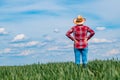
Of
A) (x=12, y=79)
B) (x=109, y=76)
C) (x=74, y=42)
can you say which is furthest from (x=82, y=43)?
(x=109, y=76)

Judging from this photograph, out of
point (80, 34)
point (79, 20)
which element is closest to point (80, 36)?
point (80, 34)

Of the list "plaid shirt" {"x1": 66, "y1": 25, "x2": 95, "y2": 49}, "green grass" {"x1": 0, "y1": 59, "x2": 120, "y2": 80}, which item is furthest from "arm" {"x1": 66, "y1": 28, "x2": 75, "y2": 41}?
"green grass" {"x1": 0, "y1": 59, "x2": 120, "y2": 80}

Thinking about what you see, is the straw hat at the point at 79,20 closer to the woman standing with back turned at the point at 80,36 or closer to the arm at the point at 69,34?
the woman standing with back turned at the point at 80,36

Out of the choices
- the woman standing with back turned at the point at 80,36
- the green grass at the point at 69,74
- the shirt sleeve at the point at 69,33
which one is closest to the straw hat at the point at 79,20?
the woman standing with back turned at the point at 80,36

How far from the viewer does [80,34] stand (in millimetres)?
12047

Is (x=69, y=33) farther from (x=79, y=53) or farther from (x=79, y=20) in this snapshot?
(x=79, y=53)

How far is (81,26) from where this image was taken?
12.1 metres

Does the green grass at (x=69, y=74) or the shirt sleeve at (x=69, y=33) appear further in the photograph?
the shirt sleeve at (x=69, y=33)

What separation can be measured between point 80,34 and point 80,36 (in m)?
0.07

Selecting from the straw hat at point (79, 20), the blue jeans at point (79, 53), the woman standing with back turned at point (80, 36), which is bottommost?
the blue jeans at point (79, 53)

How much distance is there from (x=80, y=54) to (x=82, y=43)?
0.44 m

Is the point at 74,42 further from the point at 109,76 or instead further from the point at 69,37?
the point at 109,76

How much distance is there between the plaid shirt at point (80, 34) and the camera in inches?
474

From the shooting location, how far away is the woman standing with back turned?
12.1 meters
